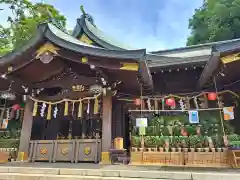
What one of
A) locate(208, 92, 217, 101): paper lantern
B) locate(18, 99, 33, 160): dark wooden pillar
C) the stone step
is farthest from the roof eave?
locate(208, 92, 217, 101): paper lantern

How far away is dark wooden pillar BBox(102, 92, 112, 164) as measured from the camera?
705 centimetres

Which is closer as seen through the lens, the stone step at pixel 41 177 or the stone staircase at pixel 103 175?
the stone staircase at pixel 103 175

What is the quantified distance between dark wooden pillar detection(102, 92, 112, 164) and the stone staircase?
105 inches

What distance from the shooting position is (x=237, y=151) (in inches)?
230

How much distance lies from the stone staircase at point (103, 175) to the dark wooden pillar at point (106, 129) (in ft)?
8.72

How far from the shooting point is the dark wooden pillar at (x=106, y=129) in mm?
7047

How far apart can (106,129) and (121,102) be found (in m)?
2.07

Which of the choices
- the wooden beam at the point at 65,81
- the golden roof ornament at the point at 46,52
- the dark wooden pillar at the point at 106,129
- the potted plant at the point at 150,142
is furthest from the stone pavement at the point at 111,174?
the golden roof ornament at the point at 46,52

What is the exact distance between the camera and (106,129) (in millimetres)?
7398

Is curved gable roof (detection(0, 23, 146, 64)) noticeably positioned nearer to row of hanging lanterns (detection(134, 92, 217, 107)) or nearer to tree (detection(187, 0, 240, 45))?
row of hanging lanterns (detection(134, 92, 217, 107))

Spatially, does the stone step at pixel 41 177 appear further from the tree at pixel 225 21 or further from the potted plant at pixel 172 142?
the tree at pixel 225 21

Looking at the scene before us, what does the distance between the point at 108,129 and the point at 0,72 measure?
4947 millimetres

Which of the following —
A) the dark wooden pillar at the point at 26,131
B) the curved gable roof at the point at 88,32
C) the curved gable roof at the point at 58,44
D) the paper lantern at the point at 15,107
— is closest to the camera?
the curved gable roof at the point at 58,44

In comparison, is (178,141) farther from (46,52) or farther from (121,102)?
(46,52)
